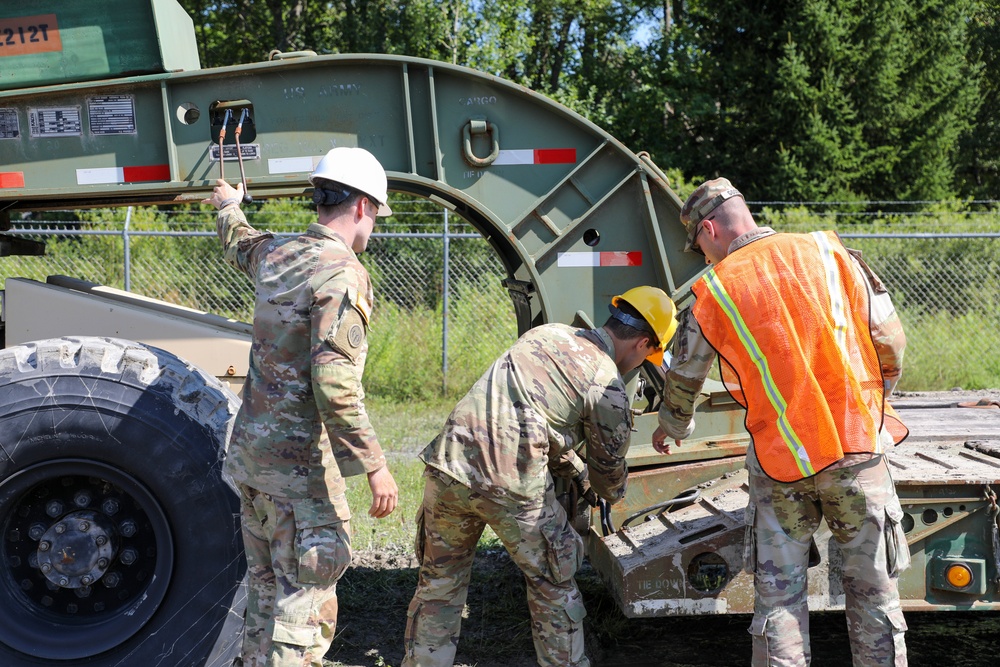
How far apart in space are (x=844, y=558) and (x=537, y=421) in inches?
49.0

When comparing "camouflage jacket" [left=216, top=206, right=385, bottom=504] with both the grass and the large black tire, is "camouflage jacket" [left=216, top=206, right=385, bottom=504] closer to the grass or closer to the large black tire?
the large black tire

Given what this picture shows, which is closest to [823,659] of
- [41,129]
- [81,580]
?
[81,580]

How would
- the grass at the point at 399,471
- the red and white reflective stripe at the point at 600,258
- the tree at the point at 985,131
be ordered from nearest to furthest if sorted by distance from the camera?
the red and white reflective stripe at the point at 600,258
the grass at the point at 399,471
the tree at the point at 985,131

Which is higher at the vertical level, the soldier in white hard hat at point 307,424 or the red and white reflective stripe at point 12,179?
the red and white reflective stripe at point 12,179

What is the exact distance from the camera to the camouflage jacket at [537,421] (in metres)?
3.30

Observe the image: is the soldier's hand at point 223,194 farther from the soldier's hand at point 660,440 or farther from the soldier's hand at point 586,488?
the soldier's hand at point 660,440

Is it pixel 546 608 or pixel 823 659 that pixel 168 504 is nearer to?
pixel 546 608

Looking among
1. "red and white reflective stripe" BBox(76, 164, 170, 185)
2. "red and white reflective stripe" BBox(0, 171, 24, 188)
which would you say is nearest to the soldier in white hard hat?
"red and white reflective stripe" BBox(76, 164, 170, 185)

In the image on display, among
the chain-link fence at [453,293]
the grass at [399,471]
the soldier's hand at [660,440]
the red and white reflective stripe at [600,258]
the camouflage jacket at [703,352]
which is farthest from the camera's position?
the chain-link fence at [453,293]

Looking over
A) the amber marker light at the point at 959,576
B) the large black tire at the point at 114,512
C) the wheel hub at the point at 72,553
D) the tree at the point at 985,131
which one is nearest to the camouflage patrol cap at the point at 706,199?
the amber marker light at the point at 959,576

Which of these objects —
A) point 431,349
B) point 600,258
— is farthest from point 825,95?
point 600,258

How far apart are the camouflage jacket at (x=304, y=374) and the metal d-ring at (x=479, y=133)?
970mm

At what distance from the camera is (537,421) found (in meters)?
3.35

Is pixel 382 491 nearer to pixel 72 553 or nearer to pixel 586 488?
pixel 586 488
